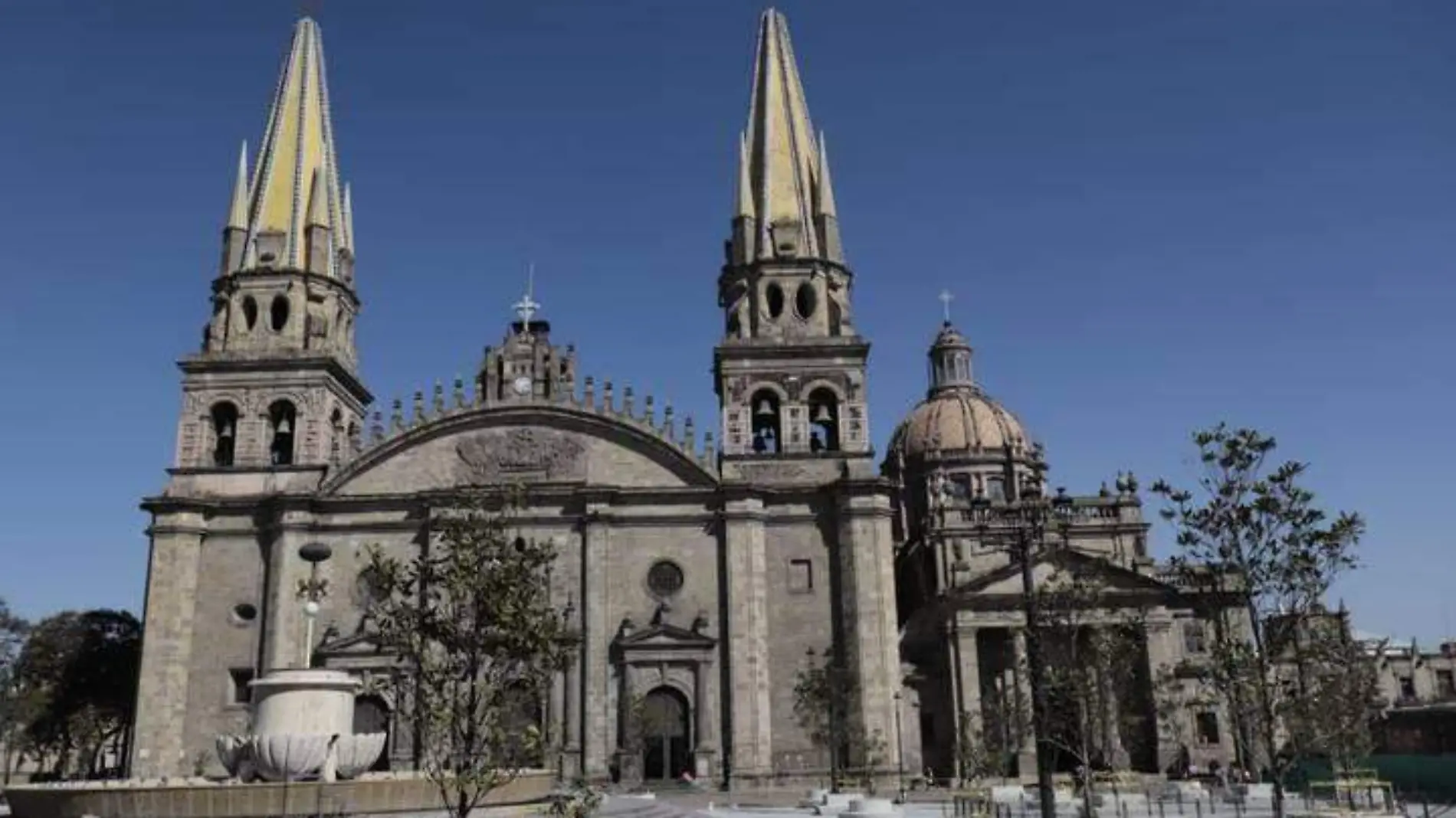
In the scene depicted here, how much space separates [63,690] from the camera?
54.5 meters

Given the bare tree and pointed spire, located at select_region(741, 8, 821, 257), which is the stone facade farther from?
the bare tree

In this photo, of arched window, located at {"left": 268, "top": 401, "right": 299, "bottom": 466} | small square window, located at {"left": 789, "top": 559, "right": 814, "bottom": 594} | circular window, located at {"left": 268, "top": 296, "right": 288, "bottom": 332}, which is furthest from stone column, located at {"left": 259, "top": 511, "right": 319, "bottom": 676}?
small square window, located at {"left": 789, "top": 559, "right": 814, "bottom": 594}

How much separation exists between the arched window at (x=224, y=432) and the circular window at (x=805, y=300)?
68.9ft

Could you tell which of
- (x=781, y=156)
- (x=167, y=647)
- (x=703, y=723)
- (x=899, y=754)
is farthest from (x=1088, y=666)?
(x=167, y=647)

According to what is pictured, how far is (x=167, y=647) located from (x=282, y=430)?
8703 mm

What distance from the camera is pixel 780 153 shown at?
1892 inches

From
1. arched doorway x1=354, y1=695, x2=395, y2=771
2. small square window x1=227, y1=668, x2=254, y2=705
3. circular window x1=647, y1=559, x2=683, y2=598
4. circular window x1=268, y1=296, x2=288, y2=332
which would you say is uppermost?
circular window x1=268, y1=296, x2=288, y2=332

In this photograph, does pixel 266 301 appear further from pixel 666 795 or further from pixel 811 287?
pixel 666 795

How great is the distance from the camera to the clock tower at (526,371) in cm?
4512

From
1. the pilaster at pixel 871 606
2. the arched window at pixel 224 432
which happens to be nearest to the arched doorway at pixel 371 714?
the arched window at pixel 224 432

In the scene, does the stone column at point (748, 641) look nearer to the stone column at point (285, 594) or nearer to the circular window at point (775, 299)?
the circular window at point (775, 299)

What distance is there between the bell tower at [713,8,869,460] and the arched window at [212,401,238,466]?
1796 cm

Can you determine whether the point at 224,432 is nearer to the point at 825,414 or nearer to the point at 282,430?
the point at 282,430

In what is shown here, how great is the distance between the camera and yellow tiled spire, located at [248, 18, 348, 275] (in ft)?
154
